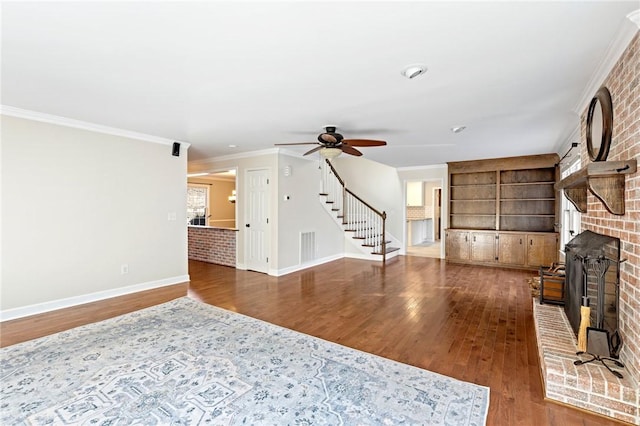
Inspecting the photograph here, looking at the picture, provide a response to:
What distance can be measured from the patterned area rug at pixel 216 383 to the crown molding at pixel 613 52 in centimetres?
248

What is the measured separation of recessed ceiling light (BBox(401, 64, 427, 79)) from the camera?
7.69 ft


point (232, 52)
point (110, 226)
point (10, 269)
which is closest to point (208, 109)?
point (232, 52)

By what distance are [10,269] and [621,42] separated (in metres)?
5.94

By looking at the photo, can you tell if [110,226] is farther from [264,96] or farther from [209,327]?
[264,96]

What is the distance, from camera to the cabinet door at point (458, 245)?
686 centimetres

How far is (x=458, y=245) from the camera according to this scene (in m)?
6.94

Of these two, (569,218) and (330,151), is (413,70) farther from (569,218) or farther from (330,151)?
(569,218)

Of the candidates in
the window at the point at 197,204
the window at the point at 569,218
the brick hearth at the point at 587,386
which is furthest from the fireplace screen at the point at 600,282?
the window at the point at 197,204

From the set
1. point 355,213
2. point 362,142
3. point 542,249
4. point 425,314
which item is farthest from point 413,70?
point 355,213

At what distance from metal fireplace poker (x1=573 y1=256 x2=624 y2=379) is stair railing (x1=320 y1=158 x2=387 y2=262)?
196 inches

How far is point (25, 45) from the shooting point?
205 centimetres

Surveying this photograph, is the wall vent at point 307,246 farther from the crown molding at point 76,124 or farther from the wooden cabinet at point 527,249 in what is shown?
the wooden cabinet at point 527,249

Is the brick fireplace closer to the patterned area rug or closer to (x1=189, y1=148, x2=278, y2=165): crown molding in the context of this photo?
the patterned area rug

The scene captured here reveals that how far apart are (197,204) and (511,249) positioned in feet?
29.1
